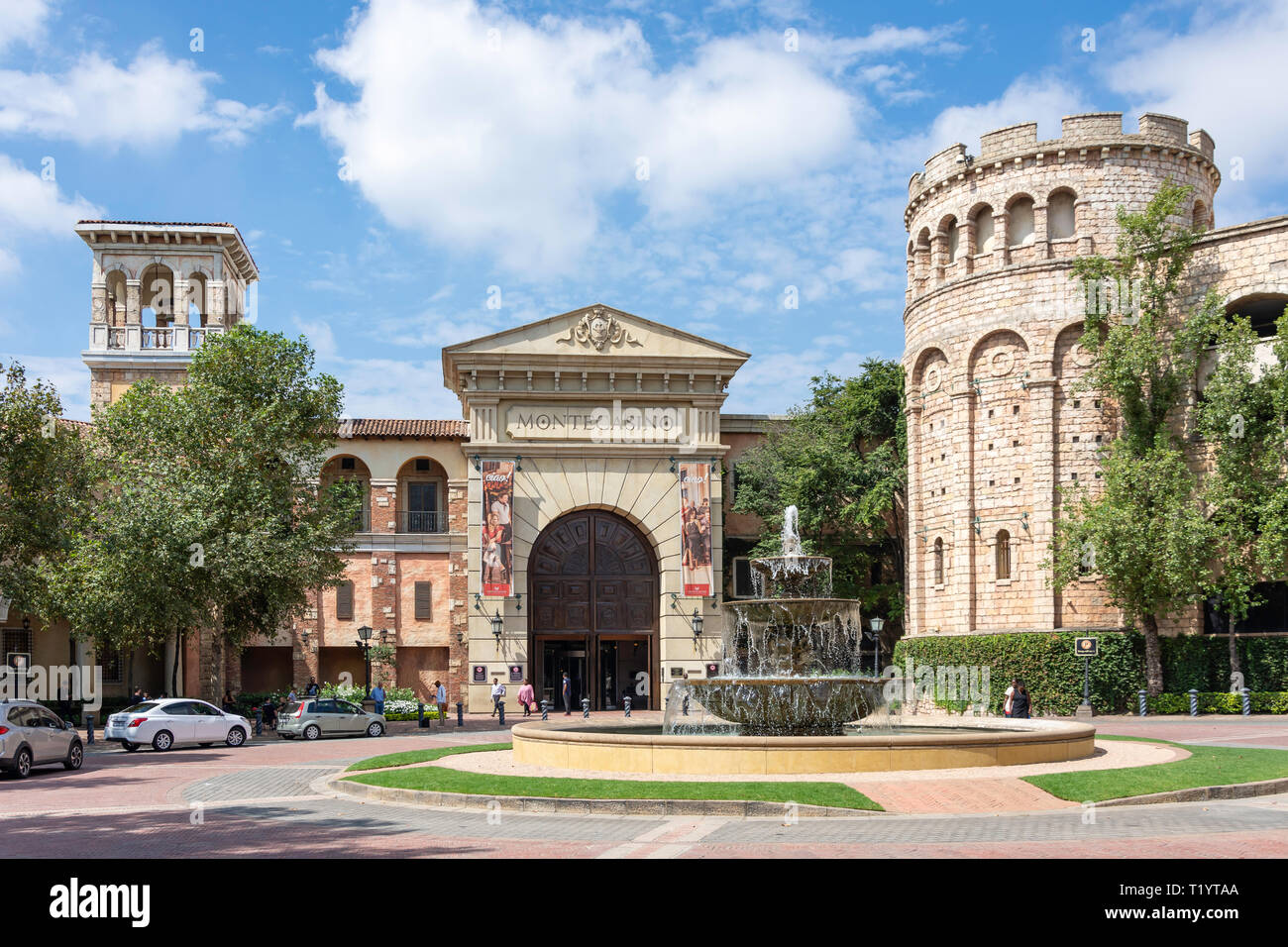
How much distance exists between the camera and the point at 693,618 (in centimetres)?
4488

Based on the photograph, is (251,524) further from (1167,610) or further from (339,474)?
(1167,610)

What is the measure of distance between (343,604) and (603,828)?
130ft

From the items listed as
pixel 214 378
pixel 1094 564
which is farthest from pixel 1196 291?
pixel 214 378

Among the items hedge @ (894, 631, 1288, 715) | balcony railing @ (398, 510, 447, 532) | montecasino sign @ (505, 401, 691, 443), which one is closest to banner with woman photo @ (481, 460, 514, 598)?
montecasino sign @ (505, 401, 691, 443)

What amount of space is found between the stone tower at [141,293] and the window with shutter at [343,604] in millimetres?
10903

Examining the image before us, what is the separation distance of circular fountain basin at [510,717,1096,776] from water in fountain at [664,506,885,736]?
139 cm

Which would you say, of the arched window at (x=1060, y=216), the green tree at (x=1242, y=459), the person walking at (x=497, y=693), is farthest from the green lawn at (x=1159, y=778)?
the arched window at (x=1060, y=216)

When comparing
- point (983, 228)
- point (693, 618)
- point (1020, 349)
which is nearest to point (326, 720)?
point (693, 618)

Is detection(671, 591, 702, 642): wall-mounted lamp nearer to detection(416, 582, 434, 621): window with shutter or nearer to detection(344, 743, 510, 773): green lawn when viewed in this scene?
detection(416, 582, 434, 621): window with shutter

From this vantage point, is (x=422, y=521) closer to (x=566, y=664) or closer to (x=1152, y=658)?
(x=566, y=664)

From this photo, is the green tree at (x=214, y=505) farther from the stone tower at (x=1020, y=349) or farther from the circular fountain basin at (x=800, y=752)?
the stone tower at (x=1020, y=349)

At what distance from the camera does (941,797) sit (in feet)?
51.4

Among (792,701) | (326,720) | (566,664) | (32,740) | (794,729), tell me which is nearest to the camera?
(792,701)

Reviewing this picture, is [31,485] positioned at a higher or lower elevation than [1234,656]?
higher
